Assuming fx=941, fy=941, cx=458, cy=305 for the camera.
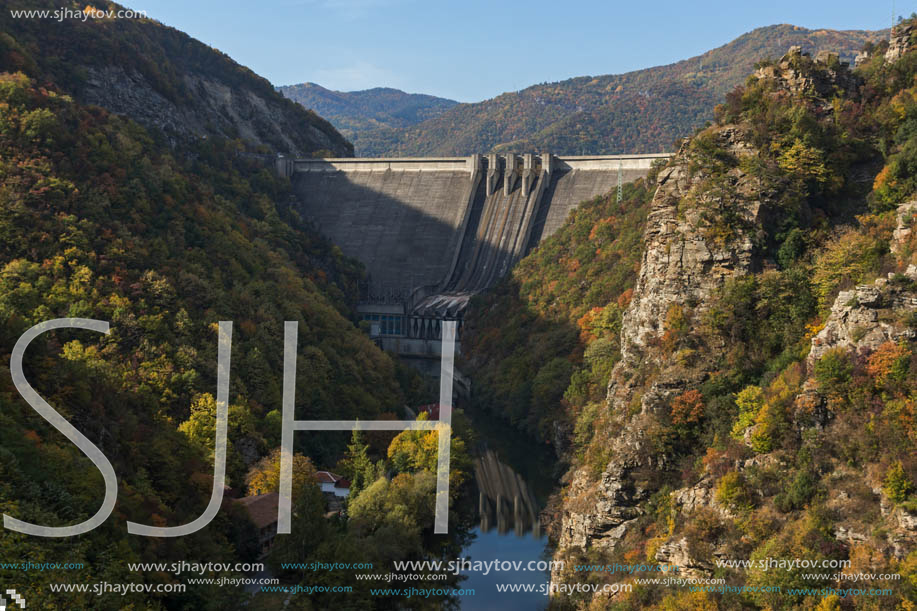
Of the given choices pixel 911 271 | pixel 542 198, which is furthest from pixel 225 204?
pixel 911 271

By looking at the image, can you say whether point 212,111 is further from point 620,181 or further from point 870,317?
point 870,317

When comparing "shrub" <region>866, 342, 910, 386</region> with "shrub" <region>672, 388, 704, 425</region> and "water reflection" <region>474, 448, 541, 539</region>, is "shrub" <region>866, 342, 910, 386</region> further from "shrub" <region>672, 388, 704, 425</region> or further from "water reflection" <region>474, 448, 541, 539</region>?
"water reflection" <region>474, 448, 541, 539</region>

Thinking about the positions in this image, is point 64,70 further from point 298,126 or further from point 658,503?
point 658,503

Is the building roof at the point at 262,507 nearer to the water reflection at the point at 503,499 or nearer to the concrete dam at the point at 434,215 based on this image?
the water reflection at the point at 503,499

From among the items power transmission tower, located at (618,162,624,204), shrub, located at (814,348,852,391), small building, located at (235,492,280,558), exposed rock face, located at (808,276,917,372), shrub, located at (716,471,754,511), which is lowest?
small building, located at (235,492,280,558)

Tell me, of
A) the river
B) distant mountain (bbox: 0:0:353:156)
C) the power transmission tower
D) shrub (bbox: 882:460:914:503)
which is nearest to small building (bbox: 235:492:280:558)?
the river
